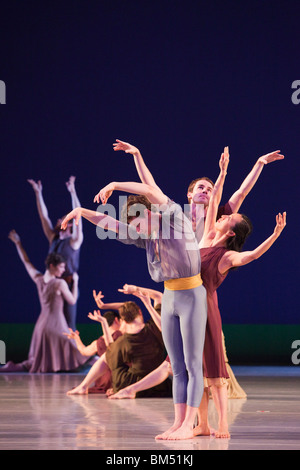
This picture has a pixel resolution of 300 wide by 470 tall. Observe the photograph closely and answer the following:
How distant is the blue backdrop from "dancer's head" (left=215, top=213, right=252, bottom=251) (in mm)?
4705

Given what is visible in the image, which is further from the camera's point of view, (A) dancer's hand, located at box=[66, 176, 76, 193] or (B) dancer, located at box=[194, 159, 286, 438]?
(A) dancer's hand, located at box=[66, 176, 76, 193]

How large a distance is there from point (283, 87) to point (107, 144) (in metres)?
2.14

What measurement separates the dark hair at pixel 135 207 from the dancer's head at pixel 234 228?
380mm

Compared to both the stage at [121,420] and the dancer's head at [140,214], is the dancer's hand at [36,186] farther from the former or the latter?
the dancer's head at [140,214]

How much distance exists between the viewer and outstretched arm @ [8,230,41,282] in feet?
26.6

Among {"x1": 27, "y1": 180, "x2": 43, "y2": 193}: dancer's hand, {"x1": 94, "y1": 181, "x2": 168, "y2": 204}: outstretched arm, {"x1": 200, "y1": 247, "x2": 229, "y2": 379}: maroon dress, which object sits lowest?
{"x1": 200, "y1": 247, "x2": 229, "y2": 379}: maroon dress

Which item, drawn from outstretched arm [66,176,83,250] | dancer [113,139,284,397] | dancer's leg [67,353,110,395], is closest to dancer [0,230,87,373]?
outstretched arm [66,176,83,250]

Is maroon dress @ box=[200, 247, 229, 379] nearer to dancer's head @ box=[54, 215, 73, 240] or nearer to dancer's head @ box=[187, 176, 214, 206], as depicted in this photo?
dancer's head @ box=[187, 176, 214, 206]

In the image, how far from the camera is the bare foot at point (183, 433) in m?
3.24

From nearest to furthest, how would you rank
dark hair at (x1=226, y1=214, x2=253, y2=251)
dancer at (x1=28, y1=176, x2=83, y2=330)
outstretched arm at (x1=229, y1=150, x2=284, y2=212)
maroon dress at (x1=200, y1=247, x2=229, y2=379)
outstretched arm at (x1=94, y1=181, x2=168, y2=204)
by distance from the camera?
outstretched arm at (x1=94, y1=181, x2=168, y2=204), maroon dress at (x1=200, y1=247, x2=229, y2=379), dark hair at (x1=226, y1=214, x2=253, y2=251), outstretched arm at (x1=229, y1=150, x2=284, y2=212), dancer at (x1=28, y1=176, x2=83, y2=330)

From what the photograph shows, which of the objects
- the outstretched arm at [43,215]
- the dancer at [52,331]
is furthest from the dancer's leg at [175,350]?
the outstretched arm at [43,215]

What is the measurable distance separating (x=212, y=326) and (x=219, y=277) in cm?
24

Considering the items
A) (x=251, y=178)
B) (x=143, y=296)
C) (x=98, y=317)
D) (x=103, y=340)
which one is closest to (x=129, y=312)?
(x=98, y=317)

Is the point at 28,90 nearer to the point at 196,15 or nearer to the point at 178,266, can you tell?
the point at 196,15
